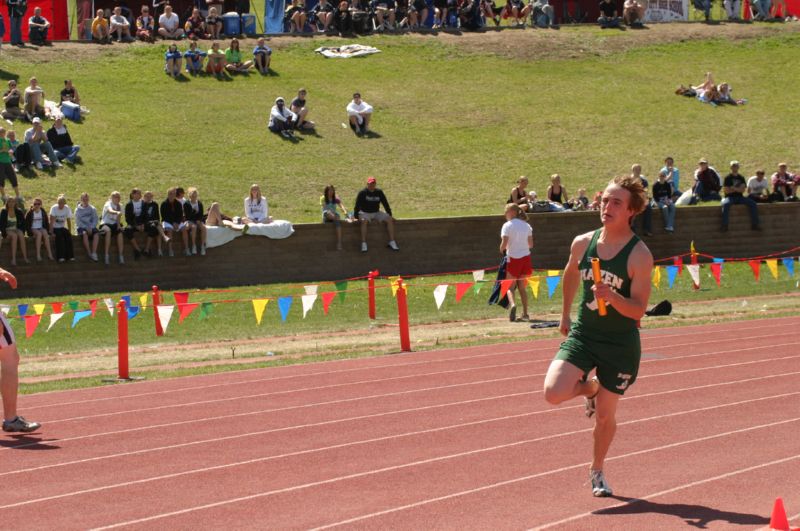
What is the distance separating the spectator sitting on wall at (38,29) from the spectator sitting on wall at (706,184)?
18.9 m

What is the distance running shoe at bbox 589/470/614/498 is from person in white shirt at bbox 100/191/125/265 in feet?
53.4

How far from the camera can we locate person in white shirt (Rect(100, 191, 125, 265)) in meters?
22.9

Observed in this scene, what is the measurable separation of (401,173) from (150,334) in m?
12.7

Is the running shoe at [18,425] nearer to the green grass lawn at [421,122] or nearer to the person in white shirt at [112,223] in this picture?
the person in white shirt at [112,223]

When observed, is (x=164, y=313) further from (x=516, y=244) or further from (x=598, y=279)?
(x=598, y=279)

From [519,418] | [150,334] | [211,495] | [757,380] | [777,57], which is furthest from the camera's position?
[777,57]

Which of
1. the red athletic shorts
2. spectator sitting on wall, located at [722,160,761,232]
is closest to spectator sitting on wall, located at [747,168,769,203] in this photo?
spectator sitting on wall, located at [722,160,761,232]

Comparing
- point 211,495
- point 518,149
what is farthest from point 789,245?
point 211,495

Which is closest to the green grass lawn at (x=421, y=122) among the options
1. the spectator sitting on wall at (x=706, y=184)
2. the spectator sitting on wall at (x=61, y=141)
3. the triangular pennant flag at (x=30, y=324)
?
the spectator sitting on wall at (x=61, y=141)

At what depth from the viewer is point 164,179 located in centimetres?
2819

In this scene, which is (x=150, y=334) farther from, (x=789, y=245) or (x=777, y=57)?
(x=777, y=57)

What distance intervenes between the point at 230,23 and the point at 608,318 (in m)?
32.6

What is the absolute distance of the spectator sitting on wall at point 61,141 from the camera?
91.0ft

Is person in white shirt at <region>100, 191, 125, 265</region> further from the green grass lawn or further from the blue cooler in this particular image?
the blue cooler
